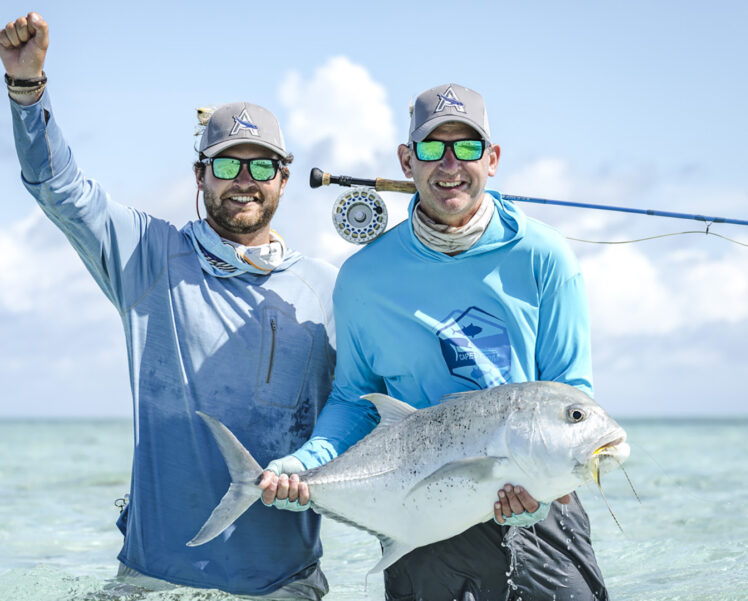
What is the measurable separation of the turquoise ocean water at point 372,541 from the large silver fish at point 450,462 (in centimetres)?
52

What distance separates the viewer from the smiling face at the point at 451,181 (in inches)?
151

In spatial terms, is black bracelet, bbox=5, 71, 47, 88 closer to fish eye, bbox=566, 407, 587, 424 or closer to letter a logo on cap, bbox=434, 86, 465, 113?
letter a logo on cap, bbox=434, 86, 465, 113

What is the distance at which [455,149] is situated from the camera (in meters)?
3.87

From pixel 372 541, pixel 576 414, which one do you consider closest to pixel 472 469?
pixel 576 414

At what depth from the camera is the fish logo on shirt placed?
12.3 feet

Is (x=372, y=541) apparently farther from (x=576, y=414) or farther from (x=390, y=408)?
(x=576, y=414)

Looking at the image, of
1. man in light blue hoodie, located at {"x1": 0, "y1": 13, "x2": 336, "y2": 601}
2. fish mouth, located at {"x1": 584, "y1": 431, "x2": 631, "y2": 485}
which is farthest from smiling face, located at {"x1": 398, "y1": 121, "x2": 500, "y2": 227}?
fish mouth, located at {"x1": 584, "y1": 431, "x2": 631, "y2": 485}

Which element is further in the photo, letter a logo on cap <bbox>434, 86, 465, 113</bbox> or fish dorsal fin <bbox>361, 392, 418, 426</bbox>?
letter a logo on cap <bbox>434, 86, 465, 113</bbox>

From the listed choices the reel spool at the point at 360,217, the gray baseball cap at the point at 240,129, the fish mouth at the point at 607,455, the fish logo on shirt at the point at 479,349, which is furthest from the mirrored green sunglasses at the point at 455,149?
the fish mouth at the point at 607,455

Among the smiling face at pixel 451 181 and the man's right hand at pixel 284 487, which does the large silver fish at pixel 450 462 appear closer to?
the man's right hand at pixel 284 487

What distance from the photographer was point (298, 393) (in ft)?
14.3

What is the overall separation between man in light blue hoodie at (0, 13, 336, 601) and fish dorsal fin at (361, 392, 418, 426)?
0.78 meters

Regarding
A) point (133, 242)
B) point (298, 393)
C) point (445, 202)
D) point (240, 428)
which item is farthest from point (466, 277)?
point (133, 242)

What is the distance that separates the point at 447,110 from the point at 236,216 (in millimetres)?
1291
